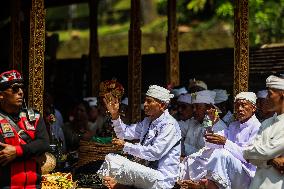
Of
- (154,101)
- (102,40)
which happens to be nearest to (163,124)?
(154,101)

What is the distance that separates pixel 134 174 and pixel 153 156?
0.34m

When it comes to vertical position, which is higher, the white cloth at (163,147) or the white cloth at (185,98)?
the white cloth at (185,98)

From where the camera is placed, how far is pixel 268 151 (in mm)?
5121

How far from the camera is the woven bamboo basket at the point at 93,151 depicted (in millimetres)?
8062

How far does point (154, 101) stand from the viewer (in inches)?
275

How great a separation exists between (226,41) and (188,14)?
4.85 meters

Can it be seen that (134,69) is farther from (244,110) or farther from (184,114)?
(244,110)

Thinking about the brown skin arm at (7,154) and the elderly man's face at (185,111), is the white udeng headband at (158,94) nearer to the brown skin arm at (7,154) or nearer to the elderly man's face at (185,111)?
the elderly man's face at (185,111)

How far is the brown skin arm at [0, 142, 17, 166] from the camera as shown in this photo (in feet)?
15.4

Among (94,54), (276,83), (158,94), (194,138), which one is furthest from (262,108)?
(94,54)

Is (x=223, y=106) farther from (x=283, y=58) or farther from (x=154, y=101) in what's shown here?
(x=283, y=58)

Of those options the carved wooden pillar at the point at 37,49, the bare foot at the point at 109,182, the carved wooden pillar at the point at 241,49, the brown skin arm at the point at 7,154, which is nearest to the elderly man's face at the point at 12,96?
the brown skin arm at the point at 7,154

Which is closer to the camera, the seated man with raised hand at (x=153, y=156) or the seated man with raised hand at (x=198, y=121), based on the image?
the seated man with raised hand at (x=153, y=156)

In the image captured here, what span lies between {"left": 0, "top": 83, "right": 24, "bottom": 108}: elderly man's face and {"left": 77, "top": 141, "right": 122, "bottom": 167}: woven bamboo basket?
3.14 m
